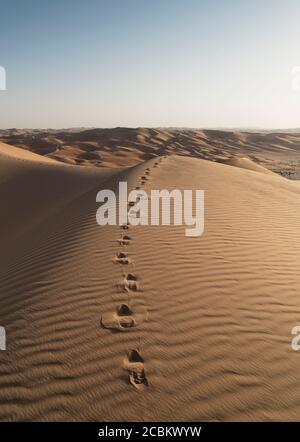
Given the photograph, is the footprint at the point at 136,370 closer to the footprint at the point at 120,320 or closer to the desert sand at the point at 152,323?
the desert sand at the point at 152,323

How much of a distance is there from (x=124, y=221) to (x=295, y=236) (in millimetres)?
3372

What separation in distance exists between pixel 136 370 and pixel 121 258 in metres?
2.37

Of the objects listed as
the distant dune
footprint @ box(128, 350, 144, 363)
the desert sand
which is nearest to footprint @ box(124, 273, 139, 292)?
the desert sand

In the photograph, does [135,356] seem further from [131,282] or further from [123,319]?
[131,282]

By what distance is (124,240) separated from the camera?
5.82m

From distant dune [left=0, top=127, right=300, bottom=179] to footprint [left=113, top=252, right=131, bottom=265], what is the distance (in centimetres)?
2487

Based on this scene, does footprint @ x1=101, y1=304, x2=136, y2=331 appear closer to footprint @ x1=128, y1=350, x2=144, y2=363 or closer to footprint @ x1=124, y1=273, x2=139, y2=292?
footprint @ x1=128, y1=350, x2=144, y2=363

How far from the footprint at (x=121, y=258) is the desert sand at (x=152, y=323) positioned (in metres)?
0.02

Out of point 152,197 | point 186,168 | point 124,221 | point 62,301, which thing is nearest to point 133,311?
point 62,301

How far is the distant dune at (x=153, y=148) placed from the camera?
33469mm

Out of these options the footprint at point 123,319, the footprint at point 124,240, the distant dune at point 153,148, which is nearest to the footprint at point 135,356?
the footprint at point 123,319

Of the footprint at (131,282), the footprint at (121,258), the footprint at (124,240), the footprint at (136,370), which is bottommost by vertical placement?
the footprint at (136,370)

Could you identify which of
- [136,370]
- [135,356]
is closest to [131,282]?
[135,356]

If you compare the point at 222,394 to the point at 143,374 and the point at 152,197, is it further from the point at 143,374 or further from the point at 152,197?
the point at 152,197
